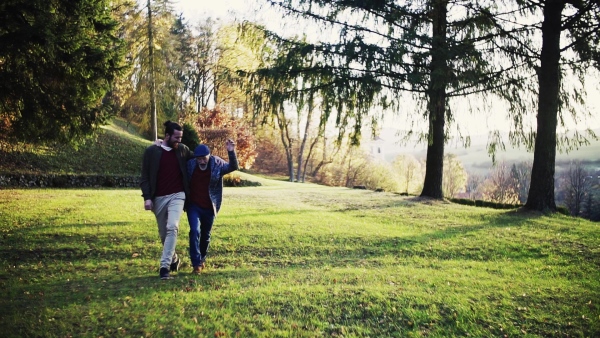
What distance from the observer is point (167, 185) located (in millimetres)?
5688

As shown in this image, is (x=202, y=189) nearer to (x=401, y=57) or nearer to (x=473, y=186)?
(x=401, y=57)

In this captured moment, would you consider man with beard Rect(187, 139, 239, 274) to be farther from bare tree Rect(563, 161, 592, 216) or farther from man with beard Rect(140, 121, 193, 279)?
bare tree Rect(563, 161, 592, 216)

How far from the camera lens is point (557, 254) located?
7.83m

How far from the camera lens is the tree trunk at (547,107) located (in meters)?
12.2

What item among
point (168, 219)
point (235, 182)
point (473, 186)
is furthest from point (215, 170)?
point (473, 186)

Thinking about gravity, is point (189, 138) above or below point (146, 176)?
above

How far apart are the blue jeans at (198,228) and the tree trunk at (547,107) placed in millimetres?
10849

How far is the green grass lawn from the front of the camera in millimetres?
4312

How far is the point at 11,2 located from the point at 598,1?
14.9 meters

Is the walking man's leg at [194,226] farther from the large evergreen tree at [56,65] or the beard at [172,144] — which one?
the large evergreen tree at [56,65]

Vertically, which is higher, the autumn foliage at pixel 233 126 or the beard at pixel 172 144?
the autumn foliage at pixel 233 126

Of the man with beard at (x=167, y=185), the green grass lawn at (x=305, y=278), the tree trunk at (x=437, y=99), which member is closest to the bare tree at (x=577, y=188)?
the tree trunk at (x=437, y=99)

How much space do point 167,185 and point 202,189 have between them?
21.0 inches

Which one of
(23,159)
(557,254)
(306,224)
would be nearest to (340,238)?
(306,224)
